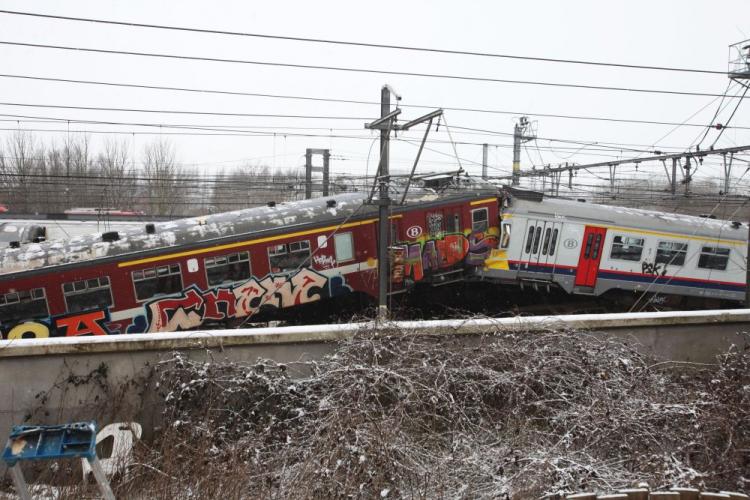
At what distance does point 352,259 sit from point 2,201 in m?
31.8

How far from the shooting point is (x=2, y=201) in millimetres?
35156

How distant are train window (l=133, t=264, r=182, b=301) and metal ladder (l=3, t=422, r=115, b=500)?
8.49 metres

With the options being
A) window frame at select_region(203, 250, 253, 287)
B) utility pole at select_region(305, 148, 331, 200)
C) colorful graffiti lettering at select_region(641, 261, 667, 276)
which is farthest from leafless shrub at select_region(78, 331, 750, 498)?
utility pole at select_region(305, 148, 331, 200)

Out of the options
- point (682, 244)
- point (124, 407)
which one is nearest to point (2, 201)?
point (124, 407)

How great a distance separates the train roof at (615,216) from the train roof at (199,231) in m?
1.21

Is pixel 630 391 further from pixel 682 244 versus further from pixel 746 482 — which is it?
pixel 682 244

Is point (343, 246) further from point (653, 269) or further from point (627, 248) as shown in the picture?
point (653, 269)

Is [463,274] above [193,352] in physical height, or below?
below

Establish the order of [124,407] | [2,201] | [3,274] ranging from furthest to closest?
[2,201]
[3,274]
[124,407]

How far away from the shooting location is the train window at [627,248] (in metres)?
15.8

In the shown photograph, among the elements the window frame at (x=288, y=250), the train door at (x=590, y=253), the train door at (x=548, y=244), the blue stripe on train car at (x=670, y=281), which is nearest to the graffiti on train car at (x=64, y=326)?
the window frame at (x=288, y=250)

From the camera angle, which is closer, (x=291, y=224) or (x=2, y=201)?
(x=291, y=224)

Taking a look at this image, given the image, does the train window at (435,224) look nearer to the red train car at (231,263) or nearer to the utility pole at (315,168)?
the red train car at (231,263)

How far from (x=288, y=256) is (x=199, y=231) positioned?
2.23m
